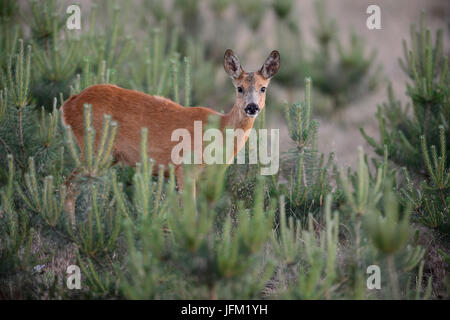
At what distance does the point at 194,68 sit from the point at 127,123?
542 cm

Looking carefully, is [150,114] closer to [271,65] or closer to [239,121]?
[239,121]

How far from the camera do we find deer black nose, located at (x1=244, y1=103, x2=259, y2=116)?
175 inches

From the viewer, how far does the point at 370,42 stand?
46.7ft

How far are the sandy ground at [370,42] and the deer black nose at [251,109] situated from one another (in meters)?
2.21

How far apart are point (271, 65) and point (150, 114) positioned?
3.76 feet

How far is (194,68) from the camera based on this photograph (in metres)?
9.80

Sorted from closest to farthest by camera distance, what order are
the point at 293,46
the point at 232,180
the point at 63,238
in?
1. the point at 63,238
2. the point at 232,180
3. the point at 293,46

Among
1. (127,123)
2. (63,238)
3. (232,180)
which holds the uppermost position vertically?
(127,123)

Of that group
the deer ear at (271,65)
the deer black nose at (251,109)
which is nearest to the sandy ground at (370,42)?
the deer ear at (271,65)

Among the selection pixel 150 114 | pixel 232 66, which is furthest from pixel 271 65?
pixel 150 114

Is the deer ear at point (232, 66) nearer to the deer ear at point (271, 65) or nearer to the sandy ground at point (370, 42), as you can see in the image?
the deer ear at point (271, 65)

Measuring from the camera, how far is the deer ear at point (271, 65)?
4738mm

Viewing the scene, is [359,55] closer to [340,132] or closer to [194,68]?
[340,132]
